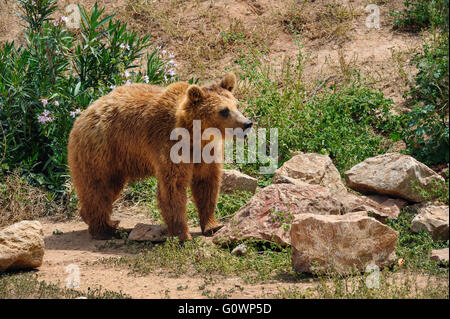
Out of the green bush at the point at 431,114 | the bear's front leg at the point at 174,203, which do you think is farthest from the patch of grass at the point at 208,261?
the green bush at the point at 431,114

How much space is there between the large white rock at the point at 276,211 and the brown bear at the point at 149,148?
21.9 inches

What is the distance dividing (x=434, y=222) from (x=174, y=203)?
2.76 m

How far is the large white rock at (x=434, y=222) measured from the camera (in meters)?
6.13

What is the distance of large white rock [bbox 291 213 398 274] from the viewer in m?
5.50

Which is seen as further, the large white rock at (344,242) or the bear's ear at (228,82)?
the bear's ear at (228,82)

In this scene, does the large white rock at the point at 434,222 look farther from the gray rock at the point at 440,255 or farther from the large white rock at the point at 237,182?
the large white rock at the point at 237,182

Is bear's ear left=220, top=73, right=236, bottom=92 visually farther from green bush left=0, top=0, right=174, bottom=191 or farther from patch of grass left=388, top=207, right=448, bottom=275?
patch of grass left=388, top=207, right=448, bottom=275

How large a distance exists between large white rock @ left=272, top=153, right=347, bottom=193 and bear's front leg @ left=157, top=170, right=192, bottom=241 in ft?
4.53

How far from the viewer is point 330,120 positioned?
8.94 m

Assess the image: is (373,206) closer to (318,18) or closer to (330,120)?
(330,120)

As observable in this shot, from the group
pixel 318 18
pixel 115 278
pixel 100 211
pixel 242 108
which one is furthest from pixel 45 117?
pixel 318 18

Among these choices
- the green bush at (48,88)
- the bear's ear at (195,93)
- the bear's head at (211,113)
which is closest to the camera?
the bear's ear at (195,93)

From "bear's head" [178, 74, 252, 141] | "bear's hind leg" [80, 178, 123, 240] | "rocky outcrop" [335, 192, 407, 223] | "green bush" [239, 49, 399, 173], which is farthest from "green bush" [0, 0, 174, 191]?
"rocky outcrop" [335, 192, 407, 223]

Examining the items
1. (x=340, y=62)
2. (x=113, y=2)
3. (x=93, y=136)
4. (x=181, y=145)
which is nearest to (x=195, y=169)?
(x=181, y=145)
